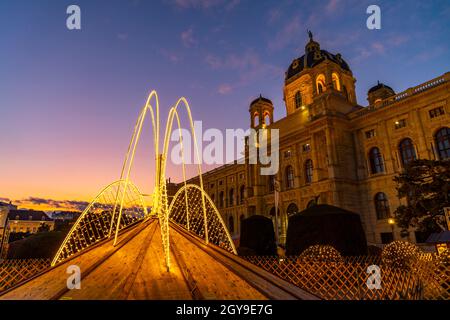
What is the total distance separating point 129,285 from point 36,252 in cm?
1699

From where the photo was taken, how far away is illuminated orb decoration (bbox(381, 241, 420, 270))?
432 inches

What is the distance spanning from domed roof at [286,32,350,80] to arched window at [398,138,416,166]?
62.0 feet

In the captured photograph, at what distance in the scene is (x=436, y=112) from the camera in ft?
88.6

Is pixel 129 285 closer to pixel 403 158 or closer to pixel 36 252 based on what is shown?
pixel 36 252

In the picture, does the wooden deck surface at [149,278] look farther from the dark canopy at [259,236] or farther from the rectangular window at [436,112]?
the rectangular window at [436,112]

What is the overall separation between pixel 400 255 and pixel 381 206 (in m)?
21.7

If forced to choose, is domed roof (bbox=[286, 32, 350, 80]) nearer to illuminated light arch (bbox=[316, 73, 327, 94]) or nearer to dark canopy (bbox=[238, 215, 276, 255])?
illuminated light arch (bbox=[316, 73, 327, 94])

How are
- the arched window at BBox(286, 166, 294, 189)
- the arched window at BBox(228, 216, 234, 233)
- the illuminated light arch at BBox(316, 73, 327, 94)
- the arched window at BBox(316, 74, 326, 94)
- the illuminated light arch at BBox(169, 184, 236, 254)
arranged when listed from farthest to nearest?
the arched window at BBox(228, 216, 234, 233) → the arched window at BBox(316, 74, 326, 94) → the illuminated light arch at BBox(316, 73, 327, 94) → the arched window at BBox(286, 166, 294, 189) → the illuminated light arch at BBox(169, 184, 236, 254)

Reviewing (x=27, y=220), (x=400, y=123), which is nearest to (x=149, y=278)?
(x=400, y=123)

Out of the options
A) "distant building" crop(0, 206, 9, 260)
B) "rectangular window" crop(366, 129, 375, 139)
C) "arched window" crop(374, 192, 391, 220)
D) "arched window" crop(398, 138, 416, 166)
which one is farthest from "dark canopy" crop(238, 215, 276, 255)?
"distant building" crop(0, 206, 9, 260)

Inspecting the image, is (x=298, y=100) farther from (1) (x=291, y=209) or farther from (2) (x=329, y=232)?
(2) (x=329, y=232)

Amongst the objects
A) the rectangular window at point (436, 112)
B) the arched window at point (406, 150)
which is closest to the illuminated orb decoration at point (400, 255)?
the arched window at point (406, 150)

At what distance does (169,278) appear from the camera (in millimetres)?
4852
